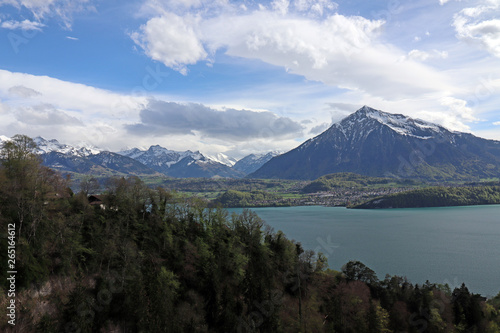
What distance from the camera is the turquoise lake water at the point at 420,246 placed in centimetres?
7650

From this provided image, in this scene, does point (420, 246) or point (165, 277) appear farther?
point (420, 246)

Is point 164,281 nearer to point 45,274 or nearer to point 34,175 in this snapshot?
point 45,274

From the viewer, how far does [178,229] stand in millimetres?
56375

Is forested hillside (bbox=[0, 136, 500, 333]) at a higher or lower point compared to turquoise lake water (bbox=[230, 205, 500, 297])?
higher

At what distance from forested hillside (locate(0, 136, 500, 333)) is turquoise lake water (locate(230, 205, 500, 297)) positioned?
21.5 metres

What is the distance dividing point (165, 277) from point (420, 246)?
320ft

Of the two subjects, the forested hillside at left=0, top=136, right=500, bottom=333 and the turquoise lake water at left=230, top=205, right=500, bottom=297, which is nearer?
the forested hillside at left=0, top=136, right=500, bottom=333

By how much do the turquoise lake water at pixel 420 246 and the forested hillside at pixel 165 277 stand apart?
21.5 m

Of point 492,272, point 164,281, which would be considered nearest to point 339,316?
point 164,281

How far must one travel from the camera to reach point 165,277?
138 feet

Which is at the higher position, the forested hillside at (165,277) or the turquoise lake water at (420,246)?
the forested hillside at (165,277)

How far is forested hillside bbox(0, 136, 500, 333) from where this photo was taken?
116 feet

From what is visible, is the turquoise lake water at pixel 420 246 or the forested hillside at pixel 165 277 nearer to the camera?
the forested hillside at pixel 165 277

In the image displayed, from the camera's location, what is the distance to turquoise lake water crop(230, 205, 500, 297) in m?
76.5
